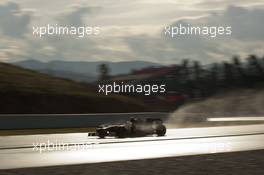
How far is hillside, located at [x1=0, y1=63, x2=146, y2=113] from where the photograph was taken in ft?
88.4

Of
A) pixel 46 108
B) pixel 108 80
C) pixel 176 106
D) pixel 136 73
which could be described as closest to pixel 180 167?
pixel 136 73

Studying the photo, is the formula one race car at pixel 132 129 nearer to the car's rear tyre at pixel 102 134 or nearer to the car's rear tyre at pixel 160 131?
the car's rear tyre at pixel 102 134

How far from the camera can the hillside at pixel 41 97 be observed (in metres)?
27.0

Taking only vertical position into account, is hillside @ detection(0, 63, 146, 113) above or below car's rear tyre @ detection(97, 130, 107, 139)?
above

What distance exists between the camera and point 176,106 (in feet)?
68.3

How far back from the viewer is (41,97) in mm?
30484

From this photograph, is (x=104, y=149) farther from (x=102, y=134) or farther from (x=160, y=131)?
(x=160, y=131)

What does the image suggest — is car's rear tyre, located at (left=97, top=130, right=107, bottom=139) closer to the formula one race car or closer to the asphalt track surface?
the formula one race car

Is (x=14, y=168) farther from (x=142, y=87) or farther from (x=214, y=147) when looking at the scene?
(x=214, y=147)

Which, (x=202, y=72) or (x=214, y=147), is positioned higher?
(x=202, y=72)

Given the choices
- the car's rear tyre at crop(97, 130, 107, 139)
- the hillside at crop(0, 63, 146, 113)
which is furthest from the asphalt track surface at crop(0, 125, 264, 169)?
the hillside at crop(0, 63, 146, 113)

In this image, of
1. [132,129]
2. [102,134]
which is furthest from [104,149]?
[102,134]

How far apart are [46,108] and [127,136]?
494 inches

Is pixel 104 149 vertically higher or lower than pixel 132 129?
lower
